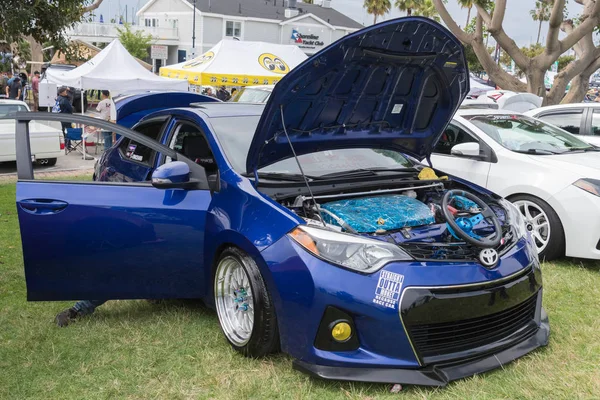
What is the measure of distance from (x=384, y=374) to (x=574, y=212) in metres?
3.21

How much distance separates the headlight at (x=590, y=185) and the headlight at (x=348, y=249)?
120 inches

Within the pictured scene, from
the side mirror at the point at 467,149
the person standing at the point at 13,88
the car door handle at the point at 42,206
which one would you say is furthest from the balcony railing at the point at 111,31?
the car door handle at the point at 42,206

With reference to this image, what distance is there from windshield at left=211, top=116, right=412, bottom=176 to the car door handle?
1109 millimetres

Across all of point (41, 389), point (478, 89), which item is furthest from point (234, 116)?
point (478, 89)

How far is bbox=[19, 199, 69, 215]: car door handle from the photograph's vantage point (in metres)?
3.68

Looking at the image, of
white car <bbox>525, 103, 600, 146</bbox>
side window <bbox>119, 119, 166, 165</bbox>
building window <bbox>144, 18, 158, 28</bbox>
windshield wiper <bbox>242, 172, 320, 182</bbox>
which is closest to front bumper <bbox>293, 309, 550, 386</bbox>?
windshield wiper <bbox>242, 172, 320, 182</bbox>

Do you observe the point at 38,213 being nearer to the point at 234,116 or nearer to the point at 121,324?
the point at 121,324

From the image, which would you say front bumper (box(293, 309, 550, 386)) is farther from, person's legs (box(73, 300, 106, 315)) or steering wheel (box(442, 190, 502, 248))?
person's legs (box(73, 300, 106, 315))

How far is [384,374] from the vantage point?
311 centimetres

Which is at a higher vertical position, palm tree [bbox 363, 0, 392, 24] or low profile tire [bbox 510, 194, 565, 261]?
palm tree [bbox 363, 0, 392, 24]

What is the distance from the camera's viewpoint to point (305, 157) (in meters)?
4.17

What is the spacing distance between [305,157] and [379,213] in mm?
751

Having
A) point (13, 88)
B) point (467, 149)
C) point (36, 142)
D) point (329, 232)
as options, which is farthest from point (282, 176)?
point (13, 88)

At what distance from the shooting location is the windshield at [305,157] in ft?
13.1
